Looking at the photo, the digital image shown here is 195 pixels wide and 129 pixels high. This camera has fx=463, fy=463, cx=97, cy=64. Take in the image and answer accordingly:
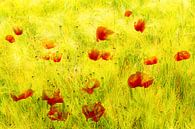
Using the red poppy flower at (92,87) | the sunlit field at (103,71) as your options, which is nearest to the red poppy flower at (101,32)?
the sunlit field at (103,71)

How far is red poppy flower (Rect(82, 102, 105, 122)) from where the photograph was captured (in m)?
1.54

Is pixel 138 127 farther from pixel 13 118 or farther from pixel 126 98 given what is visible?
pixel 13 118

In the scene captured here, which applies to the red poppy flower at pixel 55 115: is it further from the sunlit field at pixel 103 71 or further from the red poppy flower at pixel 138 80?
the red poppy flower at pixel 138 80

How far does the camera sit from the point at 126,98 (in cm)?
176

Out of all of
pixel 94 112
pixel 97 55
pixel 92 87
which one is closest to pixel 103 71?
pixel 97 55

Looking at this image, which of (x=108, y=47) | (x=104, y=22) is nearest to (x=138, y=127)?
(x=108, y=47)

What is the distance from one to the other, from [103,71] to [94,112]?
344mm

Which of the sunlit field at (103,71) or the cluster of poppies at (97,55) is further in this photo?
the cluster of poppies at (97,55)

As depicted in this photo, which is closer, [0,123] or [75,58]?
[0,123]

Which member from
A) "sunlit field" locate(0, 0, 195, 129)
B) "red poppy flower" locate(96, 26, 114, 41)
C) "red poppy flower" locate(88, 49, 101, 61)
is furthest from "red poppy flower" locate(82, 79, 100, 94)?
"red poppy flower" locate(96, 26, 114, 41)

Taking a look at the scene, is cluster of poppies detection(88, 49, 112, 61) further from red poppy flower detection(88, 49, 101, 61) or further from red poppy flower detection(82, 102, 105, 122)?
red poppy flower detection(82, 102, 105, 122)

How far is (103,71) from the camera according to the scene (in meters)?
1.87

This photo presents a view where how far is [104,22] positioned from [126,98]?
0.70 metres

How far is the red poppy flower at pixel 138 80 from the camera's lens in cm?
158
